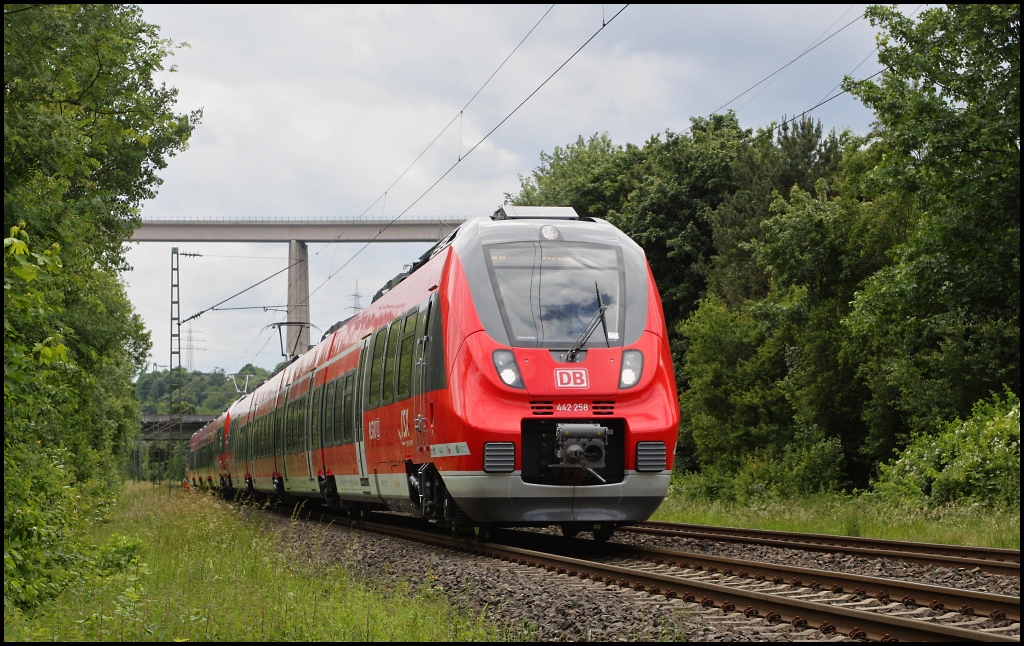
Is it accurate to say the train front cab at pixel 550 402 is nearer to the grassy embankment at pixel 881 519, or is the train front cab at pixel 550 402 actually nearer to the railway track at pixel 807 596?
the railway track at pixel 807 596

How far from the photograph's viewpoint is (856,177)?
2981 cm

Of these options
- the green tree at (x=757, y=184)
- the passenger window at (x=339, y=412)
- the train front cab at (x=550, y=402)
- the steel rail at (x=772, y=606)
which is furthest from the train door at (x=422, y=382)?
the green tree at (x=757, y=184)

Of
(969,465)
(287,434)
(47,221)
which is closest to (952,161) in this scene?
(969,465)

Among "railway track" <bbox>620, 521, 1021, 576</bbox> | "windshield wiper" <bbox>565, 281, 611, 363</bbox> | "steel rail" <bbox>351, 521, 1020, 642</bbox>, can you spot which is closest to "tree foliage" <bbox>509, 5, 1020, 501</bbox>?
"railway track" <bbox>620, 521, 1021, 576</bbox>

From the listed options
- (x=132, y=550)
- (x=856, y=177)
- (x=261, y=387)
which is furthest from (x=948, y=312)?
(x=261, y=387)

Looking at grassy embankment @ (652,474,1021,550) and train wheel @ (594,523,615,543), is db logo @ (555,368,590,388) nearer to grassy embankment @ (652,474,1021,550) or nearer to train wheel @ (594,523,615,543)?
train wheel @ (594,523,615,543)

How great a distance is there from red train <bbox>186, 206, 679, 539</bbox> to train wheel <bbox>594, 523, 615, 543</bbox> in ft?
0.06

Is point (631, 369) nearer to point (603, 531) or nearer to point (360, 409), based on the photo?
point (603, 531)

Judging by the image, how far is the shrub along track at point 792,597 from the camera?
6.67m

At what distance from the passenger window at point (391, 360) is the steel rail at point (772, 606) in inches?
140

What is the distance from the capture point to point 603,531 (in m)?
13.2

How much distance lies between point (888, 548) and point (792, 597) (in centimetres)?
421

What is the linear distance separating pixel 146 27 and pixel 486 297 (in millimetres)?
7841

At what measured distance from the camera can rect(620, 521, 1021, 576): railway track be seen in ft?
32.1
